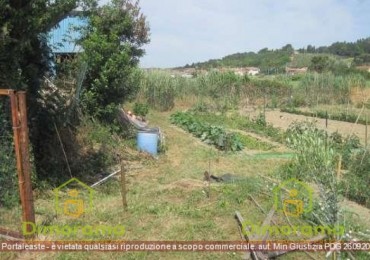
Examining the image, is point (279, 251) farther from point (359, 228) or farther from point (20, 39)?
point (20, 39)

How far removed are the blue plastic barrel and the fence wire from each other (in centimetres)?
426

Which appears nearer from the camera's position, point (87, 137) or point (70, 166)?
point (70, 166)

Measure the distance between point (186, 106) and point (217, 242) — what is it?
18.9 m

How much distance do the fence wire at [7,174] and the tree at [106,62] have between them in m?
3.94

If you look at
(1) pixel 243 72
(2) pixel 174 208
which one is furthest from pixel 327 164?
(1) pixel 243 72

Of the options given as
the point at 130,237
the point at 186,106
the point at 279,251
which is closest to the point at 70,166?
the point at 130,237

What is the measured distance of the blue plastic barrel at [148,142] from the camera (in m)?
9.75

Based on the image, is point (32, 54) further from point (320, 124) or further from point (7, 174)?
point (320, 124)

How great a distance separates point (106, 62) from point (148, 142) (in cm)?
216

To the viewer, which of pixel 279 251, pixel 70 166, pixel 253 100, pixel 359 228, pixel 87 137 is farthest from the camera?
pixel 253 100

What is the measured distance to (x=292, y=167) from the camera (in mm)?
7680
